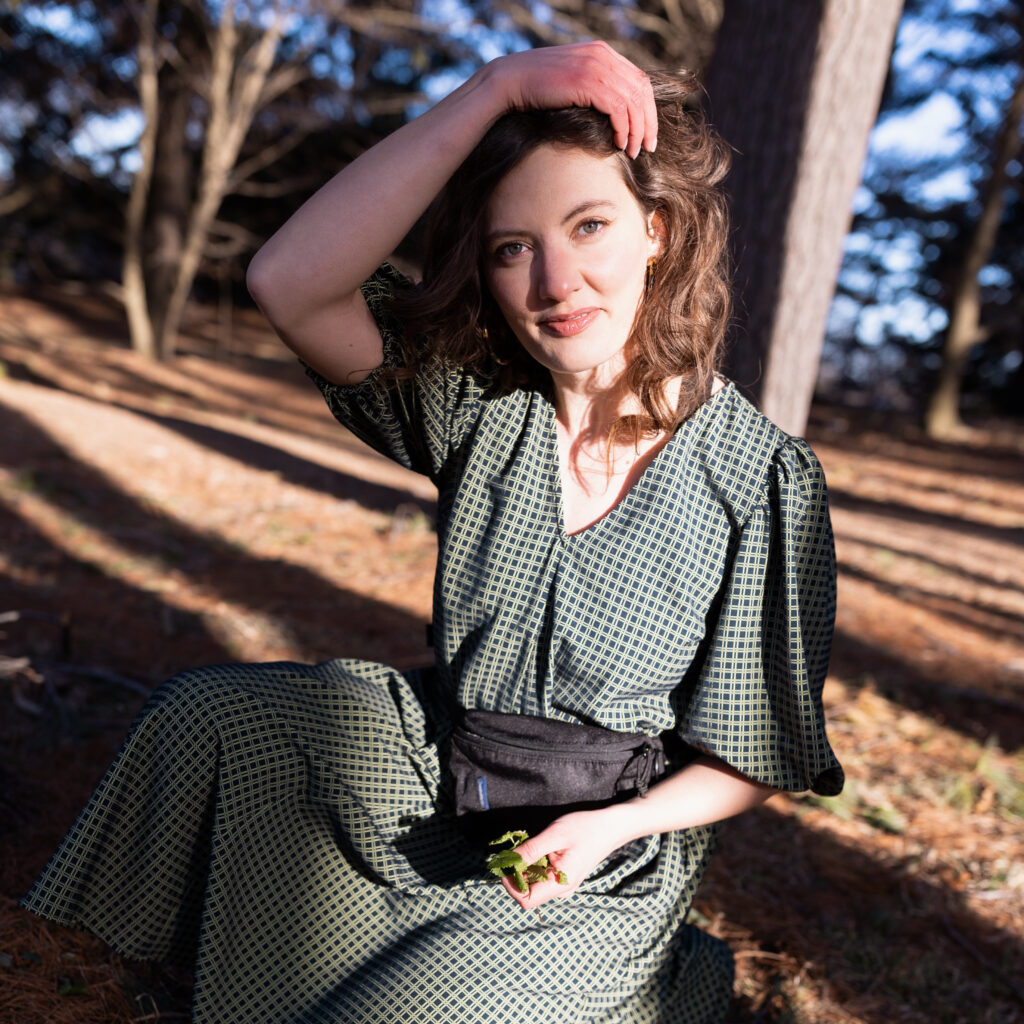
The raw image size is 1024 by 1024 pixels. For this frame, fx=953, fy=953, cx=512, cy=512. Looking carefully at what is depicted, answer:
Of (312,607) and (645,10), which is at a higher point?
(645,10)

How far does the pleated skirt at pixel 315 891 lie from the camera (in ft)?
5.09

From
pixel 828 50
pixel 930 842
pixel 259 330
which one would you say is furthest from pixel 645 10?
pixel 930 842

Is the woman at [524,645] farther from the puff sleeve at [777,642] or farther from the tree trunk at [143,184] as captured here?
the tree trunk at [143,184]

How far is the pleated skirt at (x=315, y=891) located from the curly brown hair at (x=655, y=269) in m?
0.72

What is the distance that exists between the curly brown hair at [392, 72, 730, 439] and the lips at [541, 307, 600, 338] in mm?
142

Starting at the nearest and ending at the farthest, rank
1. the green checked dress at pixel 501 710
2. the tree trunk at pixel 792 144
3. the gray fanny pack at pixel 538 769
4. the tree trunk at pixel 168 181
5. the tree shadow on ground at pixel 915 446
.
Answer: the green checked dress at pixel 501 710, the gray fanny pack at pixel 538 769, the tree trunk at pixel 792 144, the tree shadow on ground at pixel 915 446, the tree trunk at pixel 168 181

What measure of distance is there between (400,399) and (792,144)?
7.43 ft

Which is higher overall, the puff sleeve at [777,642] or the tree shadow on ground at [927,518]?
the puff sleeve at [777,642]

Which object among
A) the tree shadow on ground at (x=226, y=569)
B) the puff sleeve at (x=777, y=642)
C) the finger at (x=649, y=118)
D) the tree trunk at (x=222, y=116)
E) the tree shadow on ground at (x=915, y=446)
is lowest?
the tree shadow on ground at (x=226, y=569)

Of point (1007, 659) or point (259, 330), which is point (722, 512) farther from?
point (259, 330)

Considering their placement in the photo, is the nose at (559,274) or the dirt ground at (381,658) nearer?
the nose at (559,274)

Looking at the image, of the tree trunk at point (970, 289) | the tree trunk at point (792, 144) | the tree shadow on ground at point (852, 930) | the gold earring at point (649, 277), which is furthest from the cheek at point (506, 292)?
the tree trunk at point (970, 289)

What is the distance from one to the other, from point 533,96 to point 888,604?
3.75 meters

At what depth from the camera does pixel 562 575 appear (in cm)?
169
